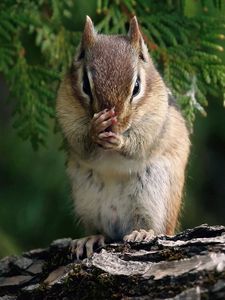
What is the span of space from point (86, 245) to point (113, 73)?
3.01 ft

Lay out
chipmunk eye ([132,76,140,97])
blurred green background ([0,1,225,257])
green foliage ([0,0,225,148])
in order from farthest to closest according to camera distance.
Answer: blurred green background ([0,1,225,257]) < green foliage ([0,0,225,148]) < chipmunk eye ([132,76,140,97])

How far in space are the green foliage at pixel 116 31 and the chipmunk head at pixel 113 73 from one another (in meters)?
0.52

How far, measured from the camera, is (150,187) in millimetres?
5152

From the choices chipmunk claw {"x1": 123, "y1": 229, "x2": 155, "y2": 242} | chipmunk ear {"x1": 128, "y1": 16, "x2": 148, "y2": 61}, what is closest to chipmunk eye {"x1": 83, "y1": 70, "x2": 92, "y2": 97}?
chipmunk ear {"x1": 128, "y1": 16, "x2": 148, "y2": 61}

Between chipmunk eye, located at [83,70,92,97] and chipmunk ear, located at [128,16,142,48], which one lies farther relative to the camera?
chipmunk ear, located at [128,16,142,48]

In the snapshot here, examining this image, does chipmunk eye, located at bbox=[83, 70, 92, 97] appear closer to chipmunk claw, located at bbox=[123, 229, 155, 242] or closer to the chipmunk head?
the chipmunk head

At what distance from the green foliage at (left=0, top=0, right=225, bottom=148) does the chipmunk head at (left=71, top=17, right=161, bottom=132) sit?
0.52 m

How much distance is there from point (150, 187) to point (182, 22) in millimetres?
1280

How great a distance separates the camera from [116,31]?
232 inches

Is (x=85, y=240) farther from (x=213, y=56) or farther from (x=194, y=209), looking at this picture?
(x=194, y=209)

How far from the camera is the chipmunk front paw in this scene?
4605 mm

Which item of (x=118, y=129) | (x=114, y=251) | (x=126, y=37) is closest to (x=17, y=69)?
(x=126, y=37)

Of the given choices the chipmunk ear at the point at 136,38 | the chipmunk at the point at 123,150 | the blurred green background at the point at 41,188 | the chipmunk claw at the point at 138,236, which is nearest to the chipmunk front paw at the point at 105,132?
the chipmunk at the point at 123,150

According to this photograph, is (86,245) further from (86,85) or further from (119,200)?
(86,85)
